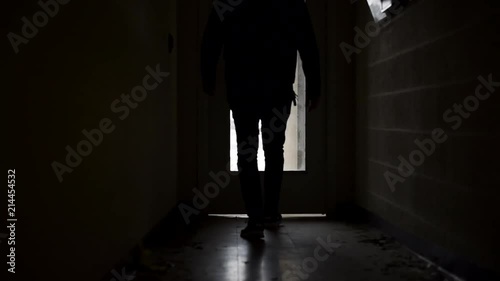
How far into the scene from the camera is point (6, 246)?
908 mm

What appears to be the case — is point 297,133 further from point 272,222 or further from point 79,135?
point 79,135

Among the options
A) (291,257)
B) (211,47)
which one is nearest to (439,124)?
(291,257)

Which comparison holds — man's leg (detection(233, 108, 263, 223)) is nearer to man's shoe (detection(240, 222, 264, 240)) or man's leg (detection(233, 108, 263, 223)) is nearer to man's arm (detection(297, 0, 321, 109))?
man's shoe (detection(240, 222, 264, 240))

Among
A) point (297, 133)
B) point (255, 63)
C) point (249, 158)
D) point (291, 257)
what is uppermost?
point (255, 63)

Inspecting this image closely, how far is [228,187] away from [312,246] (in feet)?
3.39

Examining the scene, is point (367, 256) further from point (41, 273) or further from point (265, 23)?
point (41, 273)

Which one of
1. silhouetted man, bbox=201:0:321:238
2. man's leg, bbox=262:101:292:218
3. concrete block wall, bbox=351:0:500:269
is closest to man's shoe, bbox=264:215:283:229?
man's leg, bbox=262:101:292:218

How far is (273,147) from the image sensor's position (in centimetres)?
270

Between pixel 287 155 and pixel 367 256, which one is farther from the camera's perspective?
pixel 287 155

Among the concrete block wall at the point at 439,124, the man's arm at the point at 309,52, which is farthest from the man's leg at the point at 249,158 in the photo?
the concrete block wall at the point at 439,124

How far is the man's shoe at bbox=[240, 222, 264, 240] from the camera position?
2.59 meters

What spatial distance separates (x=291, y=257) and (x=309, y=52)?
3.52ft

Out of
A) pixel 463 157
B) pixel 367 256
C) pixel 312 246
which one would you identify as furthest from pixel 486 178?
pixel 312 246

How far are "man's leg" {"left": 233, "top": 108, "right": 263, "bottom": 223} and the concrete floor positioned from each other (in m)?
0.18
